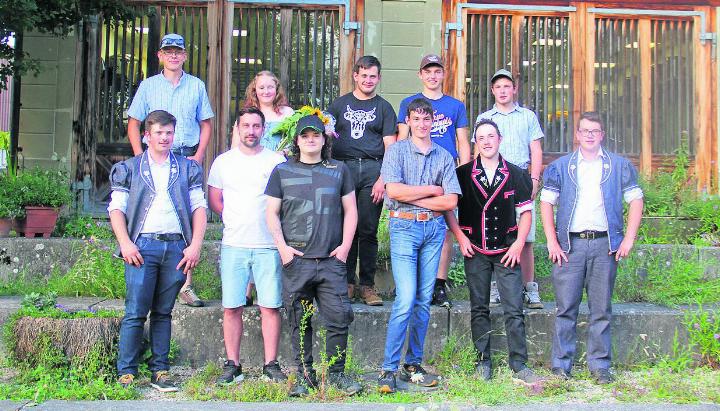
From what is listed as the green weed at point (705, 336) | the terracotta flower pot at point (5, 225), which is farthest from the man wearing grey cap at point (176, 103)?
the green weed at point (705, 336)

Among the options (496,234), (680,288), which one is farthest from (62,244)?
(680,288)

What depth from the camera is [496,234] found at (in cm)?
518

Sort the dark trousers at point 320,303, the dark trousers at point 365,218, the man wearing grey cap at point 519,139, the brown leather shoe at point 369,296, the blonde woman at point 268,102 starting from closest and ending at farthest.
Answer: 1. the dark trousers at point 320,303
2. the blonde woman at point 268,102
3. the dark trousers at point 365,218
4. the brown leather shoe at point 369,296
5. the man wearing grey cap at point 519,139

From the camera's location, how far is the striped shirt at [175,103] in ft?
18.9

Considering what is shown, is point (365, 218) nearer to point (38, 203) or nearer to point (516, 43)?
point (38, 203)

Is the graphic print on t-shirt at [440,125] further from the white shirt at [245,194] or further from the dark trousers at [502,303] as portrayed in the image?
the white shirt at [245,194]

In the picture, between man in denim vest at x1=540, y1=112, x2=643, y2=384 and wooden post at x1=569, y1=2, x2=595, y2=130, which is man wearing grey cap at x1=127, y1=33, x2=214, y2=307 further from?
wooden post at x1=569, y1=2, x2=595, y2=130

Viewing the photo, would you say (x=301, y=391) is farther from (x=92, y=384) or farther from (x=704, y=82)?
(x=704, y=82)

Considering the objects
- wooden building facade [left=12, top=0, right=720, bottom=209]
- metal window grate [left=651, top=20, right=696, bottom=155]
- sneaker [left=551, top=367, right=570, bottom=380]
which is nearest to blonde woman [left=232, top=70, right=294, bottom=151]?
sneaker [left=551, top=367, right=570, bottom=380]

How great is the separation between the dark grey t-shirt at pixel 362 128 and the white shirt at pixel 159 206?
138cm

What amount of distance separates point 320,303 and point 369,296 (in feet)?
3.27

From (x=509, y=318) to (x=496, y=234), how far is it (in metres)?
0.60

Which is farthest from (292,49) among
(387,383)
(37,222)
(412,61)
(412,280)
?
(387,383)

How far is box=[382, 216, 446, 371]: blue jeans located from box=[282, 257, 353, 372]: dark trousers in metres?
0.35
